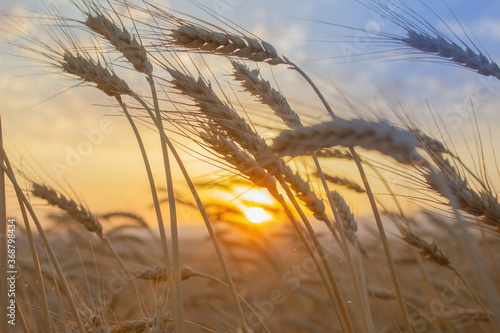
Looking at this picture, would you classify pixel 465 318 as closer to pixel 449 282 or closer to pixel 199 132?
pixel 449 282

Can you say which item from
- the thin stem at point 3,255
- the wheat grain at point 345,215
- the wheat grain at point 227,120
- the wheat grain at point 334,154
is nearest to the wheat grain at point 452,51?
the wheat grain at point 334,154

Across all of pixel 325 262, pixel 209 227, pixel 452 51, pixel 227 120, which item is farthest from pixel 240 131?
pixel 452 51

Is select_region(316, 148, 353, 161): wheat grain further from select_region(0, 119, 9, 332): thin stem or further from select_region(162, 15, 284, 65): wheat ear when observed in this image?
select_region(0, 119, 9, 332): thin stem

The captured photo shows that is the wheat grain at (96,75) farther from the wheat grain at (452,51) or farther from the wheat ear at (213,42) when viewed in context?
the wheat grain at (452,51)

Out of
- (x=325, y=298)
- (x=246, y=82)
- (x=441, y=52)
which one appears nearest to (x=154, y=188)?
(x=246, y=82)

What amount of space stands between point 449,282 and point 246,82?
1.30 metres

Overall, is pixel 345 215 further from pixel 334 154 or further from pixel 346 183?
pixel 346 183

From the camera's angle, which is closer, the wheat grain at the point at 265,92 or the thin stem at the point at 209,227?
the thin stem at the point at 209,227

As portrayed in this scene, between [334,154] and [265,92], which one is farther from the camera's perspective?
[334,154]

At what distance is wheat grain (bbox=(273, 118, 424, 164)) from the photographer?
0.85m

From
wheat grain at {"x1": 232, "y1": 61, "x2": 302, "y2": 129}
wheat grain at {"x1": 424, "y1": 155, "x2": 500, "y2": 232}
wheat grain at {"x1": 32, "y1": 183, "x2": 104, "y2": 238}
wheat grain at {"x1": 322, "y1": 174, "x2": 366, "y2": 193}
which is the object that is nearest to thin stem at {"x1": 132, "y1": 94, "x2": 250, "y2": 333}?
wheat grain at {"x1": 232, "y1": 61, "x2": 302, "y2": 129}

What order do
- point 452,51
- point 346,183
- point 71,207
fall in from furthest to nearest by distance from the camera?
1. point 346,183
2. point 71,207
3. point 452,51

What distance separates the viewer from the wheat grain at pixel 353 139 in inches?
33.4

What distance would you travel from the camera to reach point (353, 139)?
935 mm
